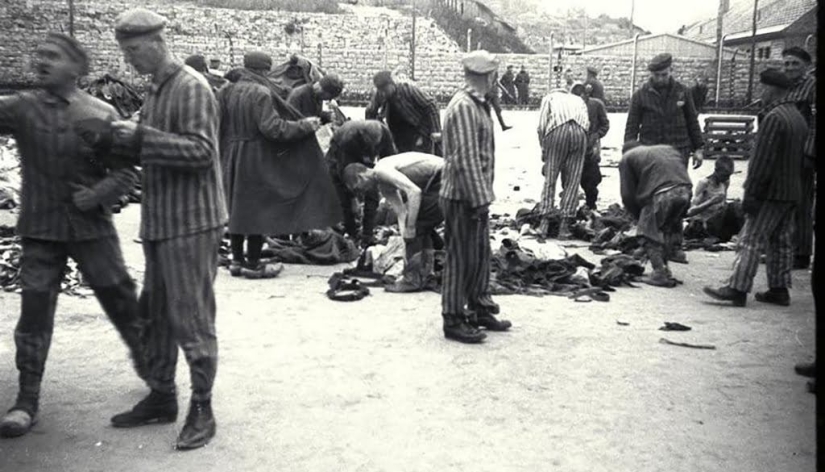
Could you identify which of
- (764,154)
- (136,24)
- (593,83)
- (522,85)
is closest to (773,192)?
(764,154)

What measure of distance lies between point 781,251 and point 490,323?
257 centimetres

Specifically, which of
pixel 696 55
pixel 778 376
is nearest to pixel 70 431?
Result: pixel 778 376

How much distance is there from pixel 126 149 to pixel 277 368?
191cm

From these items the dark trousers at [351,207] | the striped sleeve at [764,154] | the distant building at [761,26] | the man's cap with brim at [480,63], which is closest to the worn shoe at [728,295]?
the striped sleeve at [764,154]

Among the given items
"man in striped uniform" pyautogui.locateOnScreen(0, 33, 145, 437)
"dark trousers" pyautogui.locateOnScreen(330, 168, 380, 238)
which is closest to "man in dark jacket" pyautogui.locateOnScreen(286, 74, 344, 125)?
"dark trousers" pyautogui.locateOnScreen(330, 168, 380, 238)

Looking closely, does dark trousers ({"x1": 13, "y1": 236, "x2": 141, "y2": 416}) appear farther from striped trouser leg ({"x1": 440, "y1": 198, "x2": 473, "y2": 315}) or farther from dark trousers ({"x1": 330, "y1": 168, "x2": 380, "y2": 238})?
dark trousers ({"x1": 330, "y1": 168, "x2": 380, "y2": 238})

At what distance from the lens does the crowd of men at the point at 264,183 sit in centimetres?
410

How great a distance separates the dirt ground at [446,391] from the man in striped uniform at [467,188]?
305 millimetres

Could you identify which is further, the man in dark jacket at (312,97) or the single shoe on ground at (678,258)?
the single shoe on ground at (678,258)

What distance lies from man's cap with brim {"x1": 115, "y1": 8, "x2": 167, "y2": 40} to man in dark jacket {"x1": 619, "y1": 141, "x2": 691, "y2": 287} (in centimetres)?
513

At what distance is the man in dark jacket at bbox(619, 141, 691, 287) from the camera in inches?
312

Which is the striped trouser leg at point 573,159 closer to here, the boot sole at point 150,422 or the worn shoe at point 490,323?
the worn shoe at point 490,323

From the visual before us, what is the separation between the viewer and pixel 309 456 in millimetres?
4082

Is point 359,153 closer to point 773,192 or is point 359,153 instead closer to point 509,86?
point 773,192
